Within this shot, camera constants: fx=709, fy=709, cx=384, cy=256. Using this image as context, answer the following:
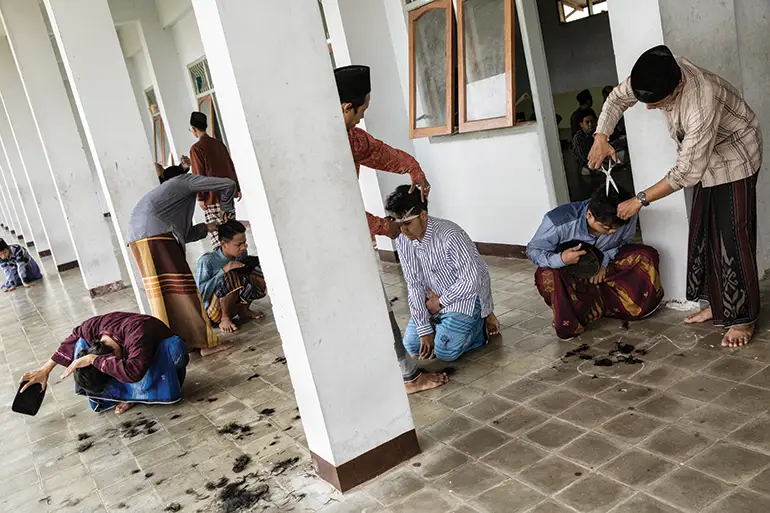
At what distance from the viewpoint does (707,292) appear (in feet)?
12.6

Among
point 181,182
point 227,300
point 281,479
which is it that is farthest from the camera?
point 227,300

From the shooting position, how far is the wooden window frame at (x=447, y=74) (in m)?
5.90

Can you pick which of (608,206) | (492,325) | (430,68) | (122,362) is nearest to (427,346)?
(492,325)

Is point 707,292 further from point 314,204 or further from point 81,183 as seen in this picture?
point 81,183

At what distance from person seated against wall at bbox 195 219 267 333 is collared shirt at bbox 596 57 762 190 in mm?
3448

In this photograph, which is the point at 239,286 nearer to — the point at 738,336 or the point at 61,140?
the point at 738,336

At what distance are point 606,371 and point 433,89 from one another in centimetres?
346

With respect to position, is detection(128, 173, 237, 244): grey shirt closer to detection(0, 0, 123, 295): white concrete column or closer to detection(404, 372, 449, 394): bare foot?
detection(404, 372, 449, 394): bare foot

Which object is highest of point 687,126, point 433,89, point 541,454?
point 433,89

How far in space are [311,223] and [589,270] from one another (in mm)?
2021

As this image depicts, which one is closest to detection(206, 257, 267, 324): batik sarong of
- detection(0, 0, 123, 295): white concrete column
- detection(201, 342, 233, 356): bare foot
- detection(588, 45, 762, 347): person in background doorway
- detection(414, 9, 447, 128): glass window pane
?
detection(201, 342, 233, 356): bare foot

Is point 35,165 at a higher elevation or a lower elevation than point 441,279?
higher

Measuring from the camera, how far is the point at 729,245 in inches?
141

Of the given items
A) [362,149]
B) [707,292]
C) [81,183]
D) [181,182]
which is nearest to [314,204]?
[362,149]
